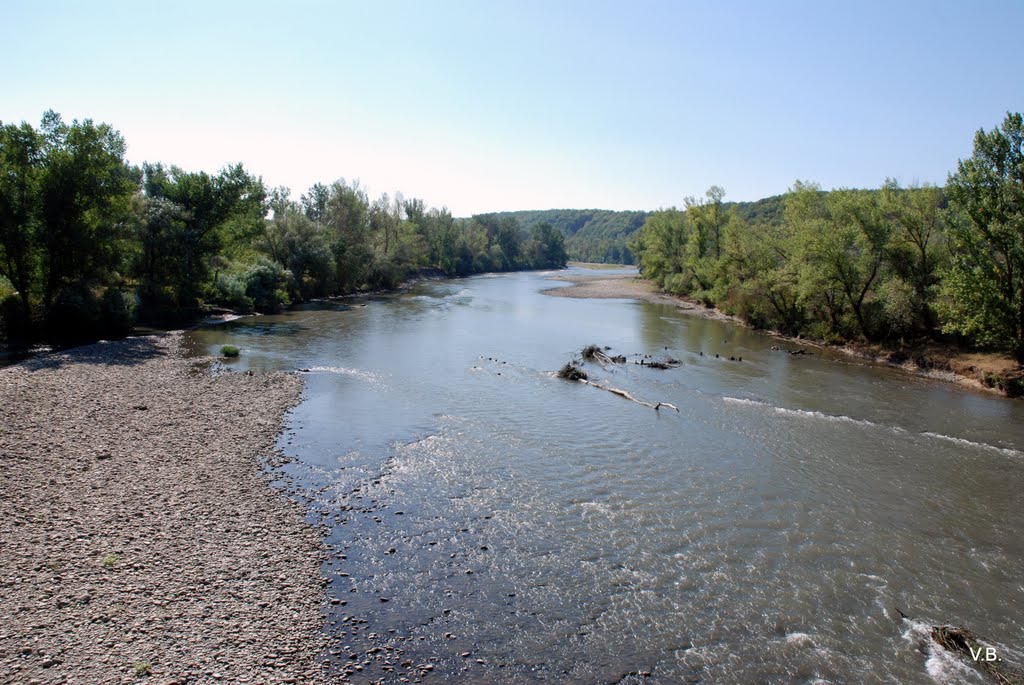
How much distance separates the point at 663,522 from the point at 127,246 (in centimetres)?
3923

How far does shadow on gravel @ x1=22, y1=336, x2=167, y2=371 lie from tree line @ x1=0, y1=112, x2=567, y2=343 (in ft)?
8.46

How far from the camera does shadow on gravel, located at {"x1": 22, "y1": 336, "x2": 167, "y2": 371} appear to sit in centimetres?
2679

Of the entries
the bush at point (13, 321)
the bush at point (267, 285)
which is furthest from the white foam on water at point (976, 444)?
the bush at point (267, 285)

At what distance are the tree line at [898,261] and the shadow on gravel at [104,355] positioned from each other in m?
41.5

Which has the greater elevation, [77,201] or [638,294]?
[77,201]

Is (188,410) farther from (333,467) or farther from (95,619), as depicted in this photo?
(95,619)

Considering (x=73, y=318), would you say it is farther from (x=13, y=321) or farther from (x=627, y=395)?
(x=627, y=395)

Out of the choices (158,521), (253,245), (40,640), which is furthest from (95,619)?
(253,245)

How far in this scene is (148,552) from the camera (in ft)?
37.0

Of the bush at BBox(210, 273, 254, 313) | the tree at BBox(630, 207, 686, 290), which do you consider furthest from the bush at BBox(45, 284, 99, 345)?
the tree at BBox(630, 207, 686, 290)

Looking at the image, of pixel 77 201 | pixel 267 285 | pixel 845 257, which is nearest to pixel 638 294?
pixel 845 257

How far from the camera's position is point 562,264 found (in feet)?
613

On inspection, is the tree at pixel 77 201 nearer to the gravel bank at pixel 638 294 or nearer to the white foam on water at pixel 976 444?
the white foam on water at pixel 976 444

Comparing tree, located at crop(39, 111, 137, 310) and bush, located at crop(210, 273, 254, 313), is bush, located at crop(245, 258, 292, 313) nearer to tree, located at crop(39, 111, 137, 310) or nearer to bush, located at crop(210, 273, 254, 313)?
bush, located at crop(210, 273, 254, 313)
